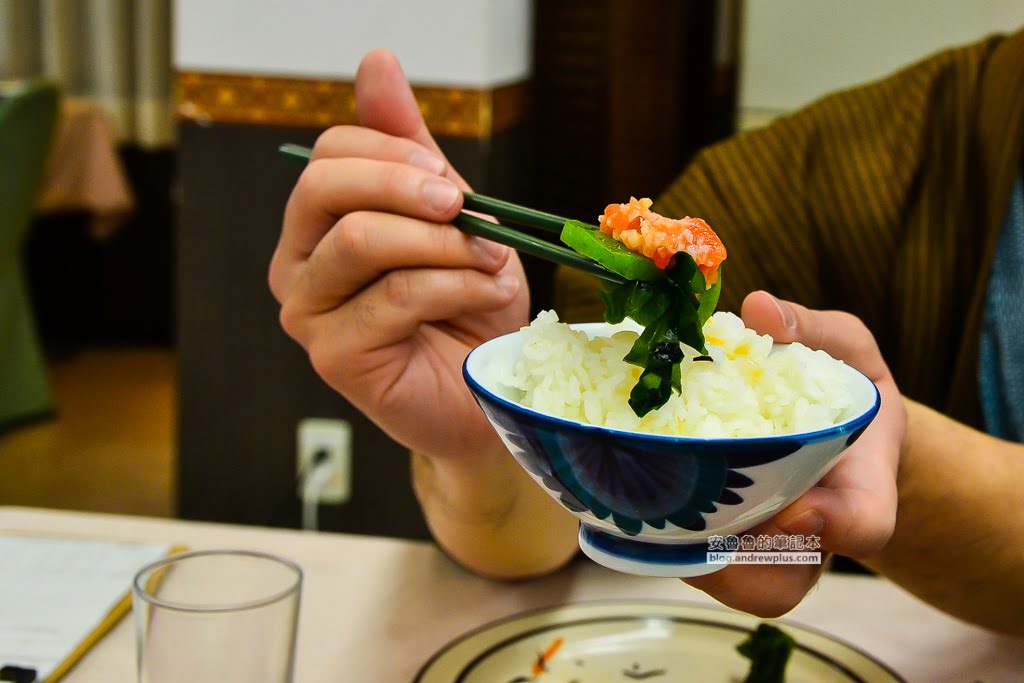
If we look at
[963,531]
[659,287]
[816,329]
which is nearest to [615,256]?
[659,287]

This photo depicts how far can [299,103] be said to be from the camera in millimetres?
2078

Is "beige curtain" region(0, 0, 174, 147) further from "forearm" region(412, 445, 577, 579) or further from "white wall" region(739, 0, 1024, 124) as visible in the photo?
"forearm" region(412, 445, 577, 579)

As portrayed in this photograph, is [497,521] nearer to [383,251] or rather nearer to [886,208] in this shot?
[383,251]

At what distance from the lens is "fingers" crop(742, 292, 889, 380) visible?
0.72 metres

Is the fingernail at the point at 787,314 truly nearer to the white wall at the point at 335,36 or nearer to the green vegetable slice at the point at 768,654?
the green vegetable slice at the point at 768,654

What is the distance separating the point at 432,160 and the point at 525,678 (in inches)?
16.2

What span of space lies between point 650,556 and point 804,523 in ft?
0.32

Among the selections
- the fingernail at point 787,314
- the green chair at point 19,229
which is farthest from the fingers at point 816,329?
the green chair at point 19,229

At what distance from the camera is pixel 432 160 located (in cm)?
87

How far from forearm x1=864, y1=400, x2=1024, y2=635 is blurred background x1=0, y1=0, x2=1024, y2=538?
46.2 inches

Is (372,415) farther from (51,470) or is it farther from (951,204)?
(51,470)

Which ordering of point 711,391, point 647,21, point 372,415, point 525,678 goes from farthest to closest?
point 647,21, point 372,415, point 525,678, point 711,391

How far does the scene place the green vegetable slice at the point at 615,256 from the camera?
1.94ft

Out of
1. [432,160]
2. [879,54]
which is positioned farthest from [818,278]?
[879,54]
